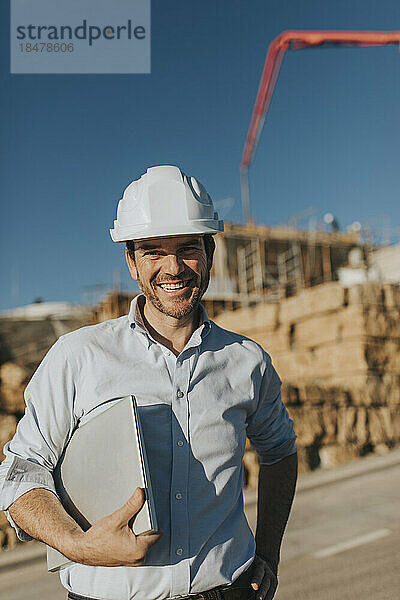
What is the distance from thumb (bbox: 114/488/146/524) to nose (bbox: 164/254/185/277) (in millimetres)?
560

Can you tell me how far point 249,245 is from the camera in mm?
22203

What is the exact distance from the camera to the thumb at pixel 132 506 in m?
1.11

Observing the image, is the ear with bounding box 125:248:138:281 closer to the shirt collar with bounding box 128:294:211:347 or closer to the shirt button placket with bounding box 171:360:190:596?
the shirt collar with bounding box 128:294:211:347

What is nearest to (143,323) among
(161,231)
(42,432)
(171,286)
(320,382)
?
(171,286)

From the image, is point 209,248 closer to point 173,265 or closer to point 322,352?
point 173,265

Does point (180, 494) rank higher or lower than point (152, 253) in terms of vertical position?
lower

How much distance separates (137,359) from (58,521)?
1.33 ft

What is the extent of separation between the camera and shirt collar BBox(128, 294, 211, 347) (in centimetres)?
150

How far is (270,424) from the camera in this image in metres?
1.71

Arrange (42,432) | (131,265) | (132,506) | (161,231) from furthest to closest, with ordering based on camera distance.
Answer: (131,265), (161,231), (42,432), (132,506)

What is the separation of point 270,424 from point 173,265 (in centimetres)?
55

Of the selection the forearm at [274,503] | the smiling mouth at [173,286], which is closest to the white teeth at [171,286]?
the smiling mouth at [173,286]

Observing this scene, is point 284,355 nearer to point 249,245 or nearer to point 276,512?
point 276,512

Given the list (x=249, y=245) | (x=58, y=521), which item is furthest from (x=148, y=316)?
(x=249, y=245)
